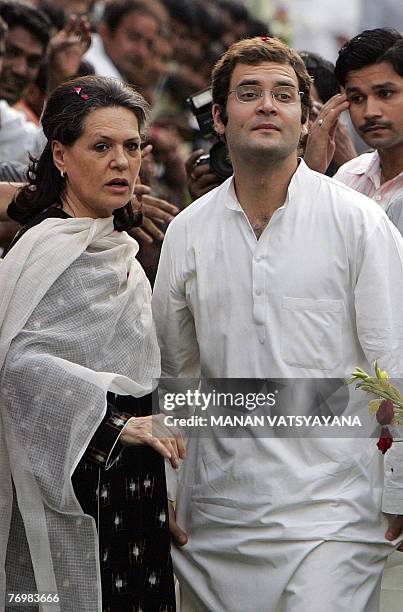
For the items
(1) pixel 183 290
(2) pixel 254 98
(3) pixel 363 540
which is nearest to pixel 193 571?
(3) pixel 363 540

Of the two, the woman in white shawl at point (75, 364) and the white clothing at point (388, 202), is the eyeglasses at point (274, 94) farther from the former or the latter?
the white clothing at point (388, 202)

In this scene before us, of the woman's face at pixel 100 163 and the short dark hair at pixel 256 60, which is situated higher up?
the short dark hair at pixel 256 60

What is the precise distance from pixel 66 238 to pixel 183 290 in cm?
46

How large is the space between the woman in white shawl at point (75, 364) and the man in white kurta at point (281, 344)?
6.8 inches

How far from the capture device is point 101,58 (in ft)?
26.2

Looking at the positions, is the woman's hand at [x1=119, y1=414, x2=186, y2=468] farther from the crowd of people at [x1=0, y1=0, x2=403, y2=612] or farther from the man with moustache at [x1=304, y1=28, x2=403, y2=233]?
the man with moustache at [x1=304, y1=28, x2=403, y2=233]

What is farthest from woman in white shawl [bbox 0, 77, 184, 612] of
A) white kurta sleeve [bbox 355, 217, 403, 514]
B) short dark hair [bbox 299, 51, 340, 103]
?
short dark hair [bbox 299, 51, 340, 103]

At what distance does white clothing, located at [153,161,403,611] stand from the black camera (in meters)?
0.78

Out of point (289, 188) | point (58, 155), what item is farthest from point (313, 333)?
point (58, 155)

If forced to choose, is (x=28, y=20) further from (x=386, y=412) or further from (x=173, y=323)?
(x=386, y=412)

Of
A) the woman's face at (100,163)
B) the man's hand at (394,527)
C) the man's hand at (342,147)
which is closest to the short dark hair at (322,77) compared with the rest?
the man's hand at (342,147)

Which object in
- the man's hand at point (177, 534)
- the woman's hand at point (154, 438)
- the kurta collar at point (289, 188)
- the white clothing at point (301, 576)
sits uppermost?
the kurta collar at point (289, 188)

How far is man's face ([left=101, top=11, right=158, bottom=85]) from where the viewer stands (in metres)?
8.06

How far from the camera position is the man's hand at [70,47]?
6402 mm
